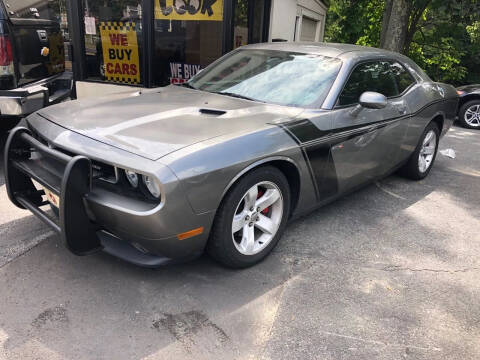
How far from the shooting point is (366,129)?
382 cm

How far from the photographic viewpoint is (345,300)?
285 cm

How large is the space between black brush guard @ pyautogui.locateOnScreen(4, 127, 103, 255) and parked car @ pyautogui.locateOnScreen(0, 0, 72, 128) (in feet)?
5.87

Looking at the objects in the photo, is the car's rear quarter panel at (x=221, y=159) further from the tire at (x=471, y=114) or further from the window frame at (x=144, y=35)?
the tire at (x=471, y=114)

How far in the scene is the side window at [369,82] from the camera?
3.71 meters

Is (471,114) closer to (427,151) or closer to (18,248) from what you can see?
(427,151)

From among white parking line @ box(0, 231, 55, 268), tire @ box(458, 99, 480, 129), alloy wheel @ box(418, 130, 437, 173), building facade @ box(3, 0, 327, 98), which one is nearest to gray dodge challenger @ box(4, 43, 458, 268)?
white parking line @ box(0, 231, 55, 268)

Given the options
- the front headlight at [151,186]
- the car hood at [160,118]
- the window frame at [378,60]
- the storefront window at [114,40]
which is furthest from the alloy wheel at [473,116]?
the front headlight at [151,186]

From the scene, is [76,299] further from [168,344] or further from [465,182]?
[465,182]

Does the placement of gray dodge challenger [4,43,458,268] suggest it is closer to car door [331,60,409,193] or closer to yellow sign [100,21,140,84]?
car door [331,60,409,193]

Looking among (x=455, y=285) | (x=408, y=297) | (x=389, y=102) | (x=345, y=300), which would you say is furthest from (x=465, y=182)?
(x=345, y=300)

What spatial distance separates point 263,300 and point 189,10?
20.1 ft

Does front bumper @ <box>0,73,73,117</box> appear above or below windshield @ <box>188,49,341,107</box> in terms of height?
below

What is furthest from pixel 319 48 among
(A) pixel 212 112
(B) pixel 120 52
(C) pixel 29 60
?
(B) pixel 120 52

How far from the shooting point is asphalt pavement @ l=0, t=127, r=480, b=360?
2.36 m
